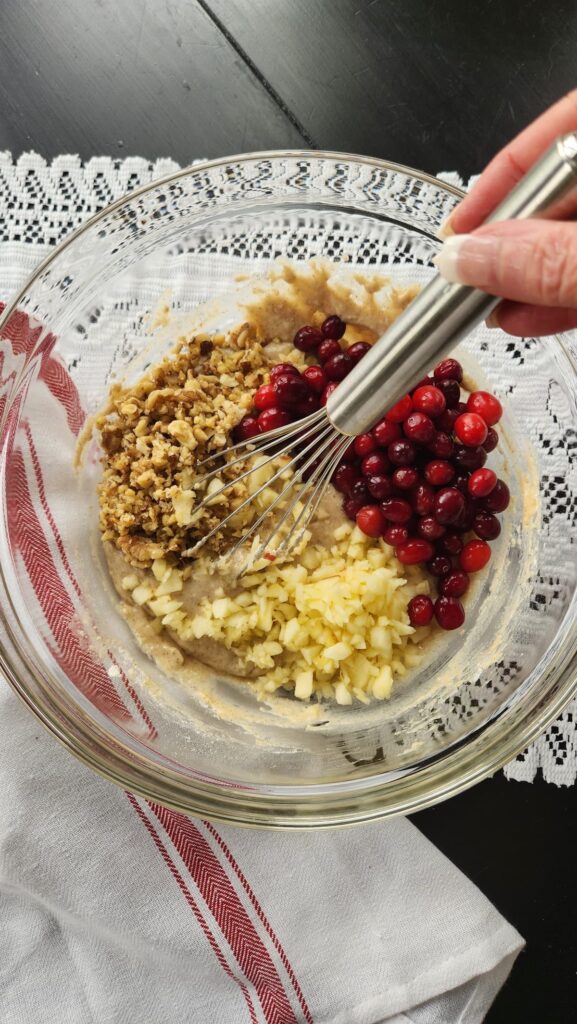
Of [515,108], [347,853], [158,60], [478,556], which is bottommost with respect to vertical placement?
[347,853]

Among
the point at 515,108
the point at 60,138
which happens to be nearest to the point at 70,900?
the point at 60,138

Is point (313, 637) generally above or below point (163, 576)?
above

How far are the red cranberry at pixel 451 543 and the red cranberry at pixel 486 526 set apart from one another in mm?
48

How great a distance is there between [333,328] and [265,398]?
0.23m

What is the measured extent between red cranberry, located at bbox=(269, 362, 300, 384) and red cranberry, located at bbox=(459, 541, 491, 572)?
533 mm

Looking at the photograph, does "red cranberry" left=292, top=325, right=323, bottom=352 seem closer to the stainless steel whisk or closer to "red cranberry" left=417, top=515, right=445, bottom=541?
the stainless steel whisk

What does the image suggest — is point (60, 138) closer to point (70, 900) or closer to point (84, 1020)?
point (70, 900)

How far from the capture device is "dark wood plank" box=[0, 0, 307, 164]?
191 cm

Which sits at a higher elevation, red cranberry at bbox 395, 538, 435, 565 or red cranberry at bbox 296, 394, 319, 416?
red cranberry at bbox 296, 394, 319, 416

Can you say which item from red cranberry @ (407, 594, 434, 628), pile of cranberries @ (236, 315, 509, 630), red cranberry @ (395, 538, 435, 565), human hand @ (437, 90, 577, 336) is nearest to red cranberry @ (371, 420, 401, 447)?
pile of cranberries @ (236, 315, 509, 630)

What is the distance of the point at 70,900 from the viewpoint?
166 centimetres

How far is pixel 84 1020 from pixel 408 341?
1533mm

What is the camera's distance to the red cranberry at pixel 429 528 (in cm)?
169

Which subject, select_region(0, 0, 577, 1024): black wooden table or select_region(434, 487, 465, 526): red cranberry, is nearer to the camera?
select_region(434, 487, 465, 526): red cranberry
